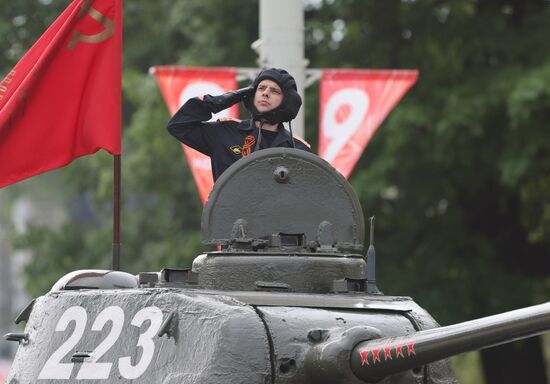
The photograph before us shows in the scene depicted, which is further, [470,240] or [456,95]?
[470,240]

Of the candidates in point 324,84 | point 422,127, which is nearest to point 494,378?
point 422,127

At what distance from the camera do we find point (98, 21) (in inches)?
403

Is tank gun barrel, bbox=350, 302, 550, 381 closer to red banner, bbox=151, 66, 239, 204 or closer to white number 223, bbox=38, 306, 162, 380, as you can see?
white number 223, bbox=38, 306, 162, 380

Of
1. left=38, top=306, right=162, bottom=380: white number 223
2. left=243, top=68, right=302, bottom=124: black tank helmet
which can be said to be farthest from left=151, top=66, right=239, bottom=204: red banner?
left=38, top=306, right=162, bottom=380: white number 223

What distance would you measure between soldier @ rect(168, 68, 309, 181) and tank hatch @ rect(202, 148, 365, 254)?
53cm

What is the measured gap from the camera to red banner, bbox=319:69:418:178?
13.6m

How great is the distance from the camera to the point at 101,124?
977 centimetres

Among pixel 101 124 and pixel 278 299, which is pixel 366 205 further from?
pixel 278 299

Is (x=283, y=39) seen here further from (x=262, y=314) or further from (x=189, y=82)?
(x=262, y=314)

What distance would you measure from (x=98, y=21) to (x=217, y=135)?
87.4 inches

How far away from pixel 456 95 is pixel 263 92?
9258mm

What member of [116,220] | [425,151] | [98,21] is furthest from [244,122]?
[425,151]

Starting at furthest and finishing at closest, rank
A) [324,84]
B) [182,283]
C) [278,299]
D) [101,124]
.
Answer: [324,84]
[101,124]
[182,283]
[278,299]

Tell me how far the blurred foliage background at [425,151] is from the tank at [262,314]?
932 cm
